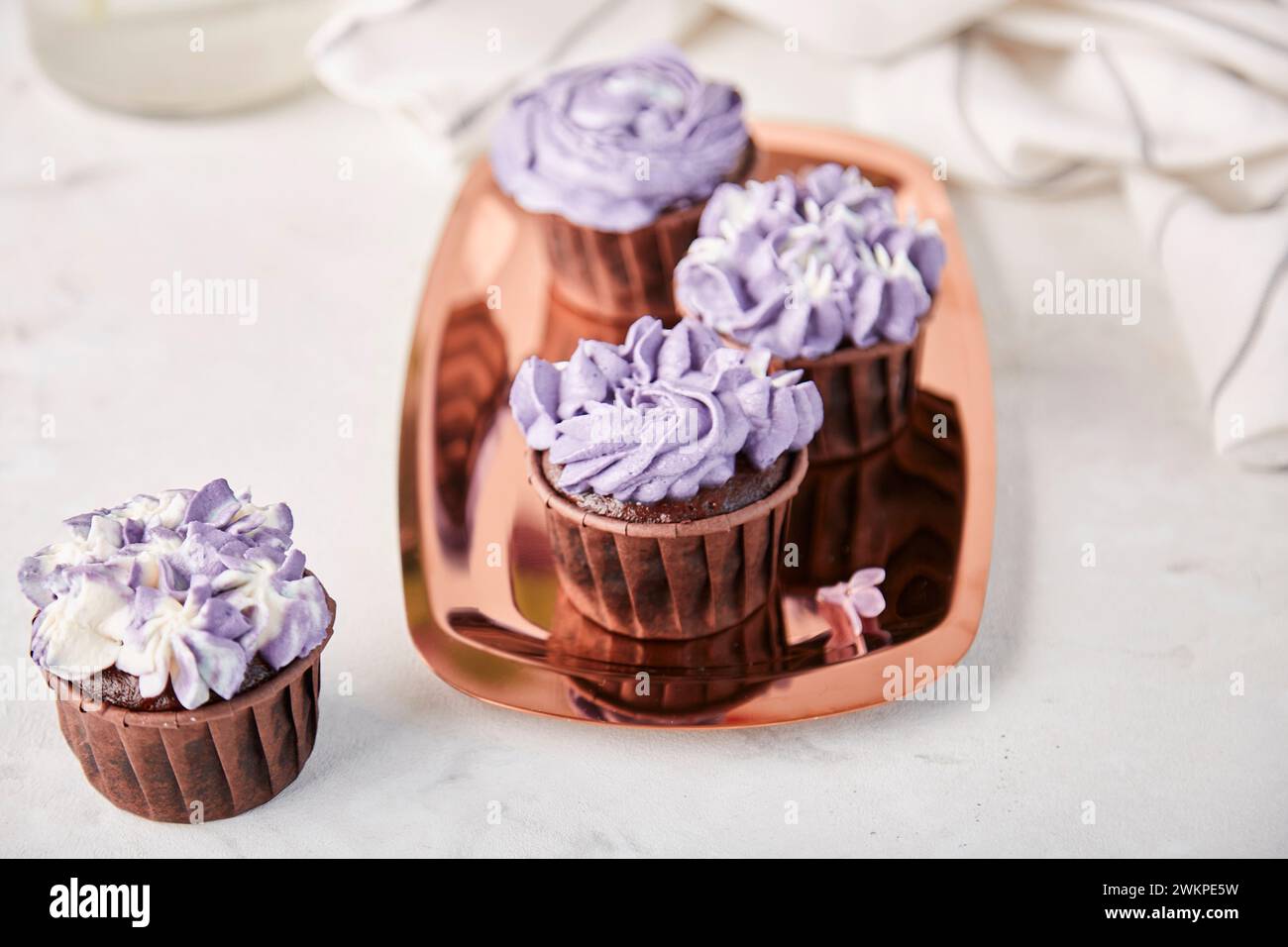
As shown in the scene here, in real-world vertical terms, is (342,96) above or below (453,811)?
above

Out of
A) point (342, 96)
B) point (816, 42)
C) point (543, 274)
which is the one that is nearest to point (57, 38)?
point (342, 96)

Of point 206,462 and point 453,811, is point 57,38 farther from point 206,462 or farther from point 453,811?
point 453,811

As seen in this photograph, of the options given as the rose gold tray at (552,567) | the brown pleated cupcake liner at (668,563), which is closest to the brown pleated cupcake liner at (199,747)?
the rose gold tray at (552,567)

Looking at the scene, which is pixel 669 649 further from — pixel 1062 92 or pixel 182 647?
pixel 1062 92

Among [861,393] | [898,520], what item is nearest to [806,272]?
[861,393]

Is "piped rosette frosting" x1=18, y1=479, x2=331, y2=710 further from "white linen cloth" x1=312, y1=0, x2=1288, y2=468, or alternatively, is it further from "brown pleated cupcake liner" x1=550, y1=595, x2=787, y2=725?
"white linen cloth" x1=312, y1=0, x2=1288, y2=468

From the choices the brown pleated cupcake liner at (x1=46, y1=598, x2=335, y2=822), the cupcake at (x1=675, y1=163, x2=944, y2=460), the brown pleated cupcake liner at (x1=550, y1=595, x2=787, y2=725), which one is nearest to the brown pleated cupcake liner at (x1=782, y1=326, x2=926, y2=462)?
the cupcake at (x1=675, y1=163, x2=944, y2=460)
